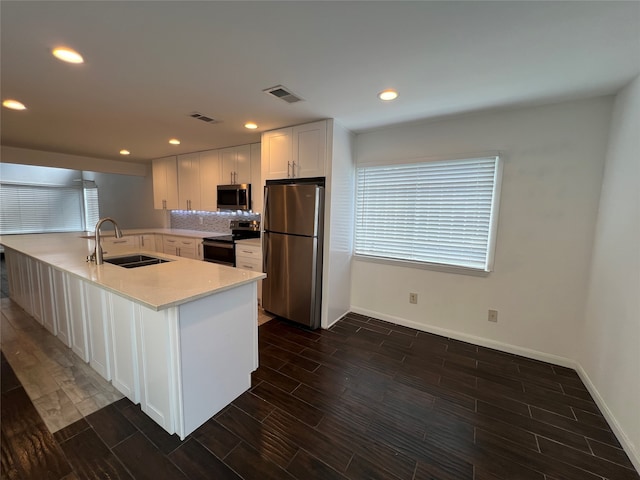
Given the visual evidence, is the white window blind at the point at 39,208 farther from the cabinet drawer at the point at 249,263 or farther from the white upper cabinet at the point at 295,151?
the white upper cabinet at the point at 295,151

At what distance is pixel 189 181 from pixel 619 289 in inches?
217

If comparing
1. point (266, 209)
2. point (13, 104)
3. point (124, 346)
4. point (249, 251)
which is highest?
point (13, 104)

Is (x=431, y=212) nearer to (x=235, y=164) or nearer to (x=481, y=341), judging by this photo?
(x=481, y=341)

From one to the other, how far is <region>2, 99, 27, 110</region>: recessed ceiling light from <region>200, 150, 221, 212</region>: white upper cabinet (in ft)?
6.95

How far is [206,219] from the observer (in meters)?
5.18

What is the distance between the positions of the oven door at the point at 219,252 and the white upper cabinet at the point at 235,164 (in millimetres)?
1017

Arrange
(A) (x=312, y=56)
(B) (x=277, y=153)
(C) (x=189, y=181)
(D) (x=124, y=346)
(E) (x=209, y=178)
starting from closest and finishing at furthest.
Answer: (A) (x=312, y=56) → (D) (x=124, y=346) → (B) (x=277, y=153) → (E) (x=209, y=178) → (C) (x=189, y=181)

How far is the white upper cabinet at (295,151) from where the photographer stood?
2.85 metres

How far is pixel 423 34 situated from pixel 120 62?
188cm

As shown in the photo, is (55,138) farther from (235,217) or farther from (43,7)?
(43,7)

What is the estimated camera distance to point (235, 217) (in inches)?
187

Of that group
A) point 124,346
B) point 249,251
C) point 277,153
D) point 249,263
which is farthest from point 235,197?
point 124,346

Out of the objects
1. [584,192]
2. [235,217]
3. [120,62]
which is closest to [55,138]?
[235,217]

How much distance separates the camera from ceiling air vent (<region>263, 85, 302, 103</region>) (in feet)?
6.72
